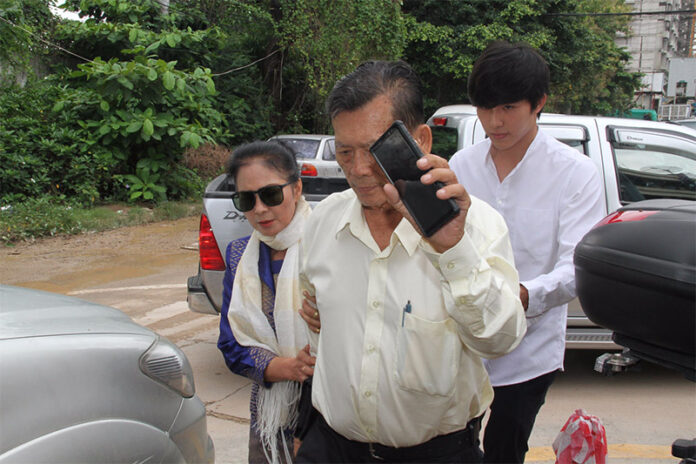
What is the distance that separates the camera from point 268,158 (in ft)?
7.32

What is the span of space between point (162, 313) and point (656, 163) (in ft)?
15.3

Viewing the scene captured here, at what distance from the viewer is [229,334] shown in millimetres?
2143

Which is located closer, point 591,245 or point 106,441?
point 591,245

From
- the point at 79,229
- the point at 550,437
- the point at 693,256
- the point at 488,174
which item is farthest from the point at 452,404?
the point at 79,229

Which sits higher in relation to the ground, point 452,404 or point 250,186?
point 250,186

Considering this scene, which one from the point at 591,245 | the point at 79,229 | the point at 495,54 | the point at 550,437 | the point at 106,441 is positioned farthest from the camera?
the point at 79,229

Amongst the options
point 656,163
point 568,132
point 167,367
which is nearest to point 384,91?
point 167,367

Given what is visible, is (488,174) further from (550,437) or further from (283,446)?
(550,437)

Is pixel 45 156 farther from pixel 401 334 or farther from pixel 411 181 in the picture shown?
pixel 411 181

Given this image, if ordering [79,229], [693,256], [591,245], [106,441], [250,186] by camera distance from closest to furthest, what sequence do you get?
[693,256]
[591,245]
[106,441]
[250,186]
[79,229]

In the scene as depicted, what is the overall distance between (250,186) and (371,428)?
1.02 meters

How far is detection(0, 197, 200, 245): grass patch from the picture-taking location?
940 centimetres

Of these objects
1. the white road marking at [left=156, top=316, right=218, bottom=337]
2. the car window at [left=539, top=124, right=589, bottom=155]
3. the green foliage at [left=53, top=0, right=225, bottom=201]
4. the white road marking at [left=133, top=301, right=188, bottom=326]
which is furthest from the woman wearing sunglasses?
the green foliage at [left=53, top=0, right=225, bottom=201]

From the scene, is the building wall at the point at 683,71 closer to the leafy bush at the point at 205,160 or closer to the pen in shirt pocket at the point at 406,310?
the leafy bush at the point at 205,160
